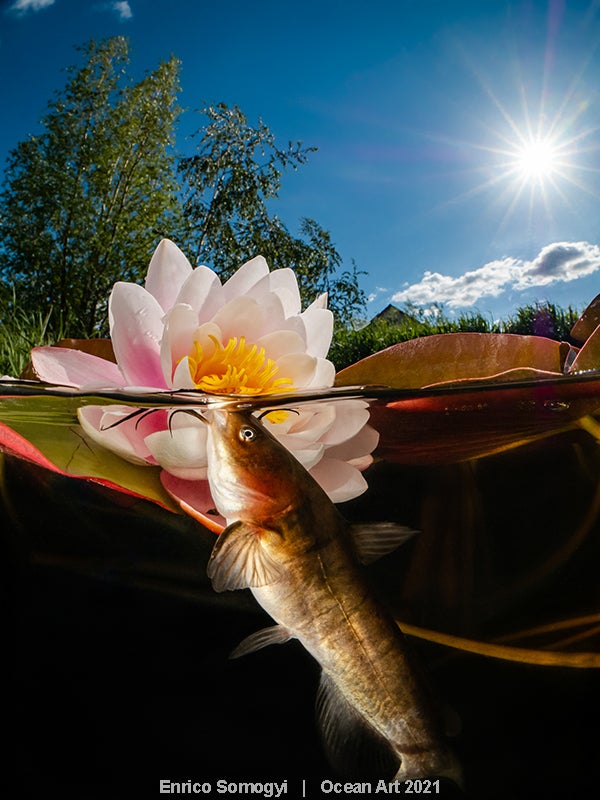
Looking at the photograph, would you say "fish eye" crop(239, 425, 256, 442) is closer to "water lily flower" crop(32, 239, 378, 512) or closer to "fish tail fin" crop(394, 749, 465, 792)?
"water lily flower" crop(32, 239, 378, 512)

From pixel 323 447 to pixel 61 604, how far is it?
129mm

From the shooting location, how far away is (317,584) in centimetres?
23

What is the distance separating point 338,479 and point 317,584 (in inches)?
1.6

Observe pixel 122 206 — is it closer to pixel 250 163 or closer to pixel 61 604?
pixel 250 163

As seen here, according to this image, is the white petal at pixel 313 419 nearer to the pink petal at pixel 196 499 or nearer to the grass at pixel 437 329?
the pink petal at pixel 196 499

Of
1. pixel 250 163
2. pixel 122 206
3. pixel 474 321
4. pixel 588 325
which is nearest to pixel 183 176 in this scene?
pixel 250 163

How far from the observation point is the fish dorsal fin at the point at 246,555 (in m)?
0.23

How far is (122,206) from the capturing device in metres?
5.38

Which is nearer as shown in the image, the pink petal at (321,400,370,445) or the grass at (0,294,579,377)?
the pink petal at (321,400,370,445)

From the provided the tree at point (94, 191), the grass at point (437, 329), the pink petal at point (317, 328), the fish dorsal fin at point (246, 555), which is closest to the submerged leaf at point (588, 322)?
the pink petal at point (317, 328)

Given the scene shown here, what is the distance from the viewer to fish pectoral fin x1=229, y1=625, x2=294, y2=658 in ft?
0.78

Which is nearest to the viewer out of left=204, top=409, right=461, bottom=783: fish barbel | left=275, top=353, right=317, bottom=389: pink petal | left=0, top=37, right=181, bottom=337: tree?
left=204, top=409, right=461, bottom=783: fish barbel

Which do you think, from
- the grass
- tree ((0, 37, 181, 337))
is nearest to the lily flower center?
the grass

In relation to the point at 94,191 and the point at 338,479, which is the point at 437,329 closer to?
the point at 338,479
